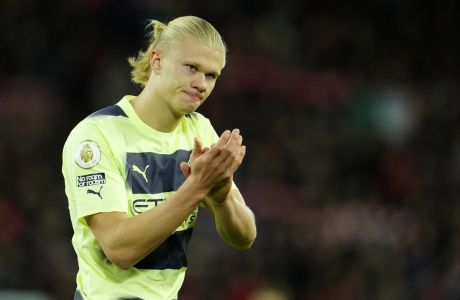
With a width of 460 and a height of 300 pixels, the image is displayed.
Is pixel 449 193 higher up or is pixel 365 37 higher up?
pixel 365 37

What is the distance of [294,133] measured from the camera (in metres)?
12.2

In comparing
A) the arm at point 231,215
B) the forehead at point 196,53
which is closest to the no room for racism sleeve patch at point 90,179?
the arm at point 231,215

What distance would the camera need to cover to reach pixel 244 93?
12539 millimetres

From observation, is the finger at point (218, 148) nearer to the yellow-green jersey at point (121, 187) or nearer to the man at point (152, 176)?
the man at point (152, 176)

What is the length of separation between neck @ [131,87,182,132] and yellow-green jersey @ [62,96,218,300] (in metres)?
0.03

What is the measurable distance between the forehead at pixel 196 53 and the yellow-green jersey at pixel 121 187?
33 cm

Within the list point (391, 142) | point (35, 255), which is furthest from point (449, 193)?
point (35, 255)

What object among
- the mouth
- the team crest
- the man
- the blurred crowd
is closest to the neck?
the man

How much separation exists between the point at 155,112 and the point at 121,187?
41 centimetres

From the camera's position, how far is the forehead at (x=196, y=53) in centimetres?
403

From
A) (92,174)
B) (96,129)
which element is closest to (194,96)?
(96,129)

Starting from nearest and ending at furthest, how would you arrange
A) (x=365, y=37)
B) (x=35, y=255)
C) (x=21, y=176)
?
1. (x=35, y=255)
2. (x=21, y=176)
3. (x=365, y=37)

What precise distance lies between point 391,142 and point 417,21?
298cm

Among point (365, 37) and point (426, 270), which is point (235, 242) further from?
point (365, 37)
